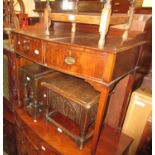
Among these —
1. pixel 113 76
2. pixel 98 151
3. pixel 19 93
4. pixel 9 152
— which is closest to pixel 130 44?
pixel 113 76

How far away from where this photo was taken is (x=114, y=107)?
1.15 m

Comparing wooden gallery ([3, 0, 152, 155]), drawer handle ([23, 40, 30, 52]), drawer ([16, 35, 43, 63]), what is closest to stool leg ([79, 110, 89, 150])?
wooden gallery ([3, 0, 152, 155])

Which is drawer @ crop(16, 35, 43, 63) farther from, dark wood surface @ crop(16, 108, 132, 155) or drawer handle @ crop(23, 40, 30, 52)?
dark wood surface @ crop(16, 108, 132, 155)

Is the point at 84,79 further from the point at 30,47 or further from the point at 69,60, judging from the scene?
the point at 30,47

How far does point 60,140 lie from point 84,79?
46 centimetres

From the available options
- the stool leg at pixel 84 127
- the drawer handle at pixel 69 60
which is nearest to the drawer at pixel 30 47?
the drawer handle at pixel 69 60

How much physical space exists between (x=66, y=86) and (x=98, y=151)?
438mm

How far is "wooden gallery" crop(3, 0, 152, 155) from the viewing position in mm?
732

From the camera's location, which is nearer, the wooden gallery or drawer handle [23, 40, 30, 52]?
the wooden gallery

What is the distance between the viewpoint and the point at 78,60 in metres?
0.75

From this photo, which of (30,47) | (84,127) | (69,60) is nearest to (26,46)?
(30,47)

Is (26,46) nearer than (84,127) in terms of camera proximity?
No

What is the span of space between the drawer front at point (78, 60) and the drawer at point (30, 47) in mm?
75

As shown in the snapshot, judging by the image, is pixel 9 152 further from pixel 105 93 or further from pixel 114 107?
pixel 105 93
